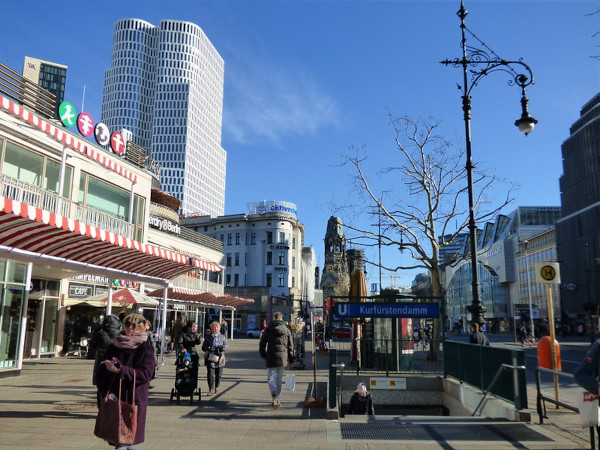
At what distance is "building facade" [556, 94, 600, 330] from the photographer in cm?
6612

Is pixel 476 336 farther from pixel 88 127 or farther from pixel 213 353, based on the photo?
pixel 88 127

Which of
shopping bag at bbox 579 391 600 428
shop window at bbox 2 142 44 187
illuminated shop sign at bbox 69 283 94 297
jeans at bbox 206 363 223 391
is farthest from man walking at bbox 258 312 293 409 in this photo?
illuminated shop sign at bbox 69 283 94 297

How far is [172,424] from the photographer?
7.10 metres

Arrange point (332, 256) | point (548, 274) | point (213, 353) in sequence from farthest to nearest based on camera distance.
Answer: point (332, 256), point (213, 353), point (548, 274)

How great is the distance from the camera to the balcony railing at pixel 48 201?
515 inches

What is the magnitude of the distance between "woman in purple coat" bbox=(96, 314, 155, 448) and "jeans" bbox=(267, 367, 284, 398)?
4602 millimetres

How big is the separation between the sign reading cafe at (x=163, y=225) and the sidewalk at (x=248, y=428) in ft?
67.2

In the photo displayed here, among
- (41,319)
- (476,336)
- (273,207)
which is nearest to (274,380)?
(476,336)

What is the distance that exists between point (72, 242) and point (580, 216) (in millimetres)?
76310

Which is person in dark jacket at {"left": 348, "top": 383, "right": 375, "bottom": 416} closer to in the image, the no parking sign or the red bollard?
the red bollard

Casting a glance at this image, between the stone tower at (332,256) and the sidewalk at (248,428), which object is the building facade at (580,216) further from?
the sidewalk at (248,428)

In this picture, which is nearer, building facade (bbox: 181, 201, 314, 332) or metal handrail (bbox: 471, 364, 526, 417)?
metal handrail (bbox: 471, 364, 526, 417)

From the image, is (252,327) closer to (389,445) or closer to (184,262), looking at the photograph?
(184,262)

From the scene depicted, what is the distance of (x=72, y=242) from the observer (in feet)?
34.5
